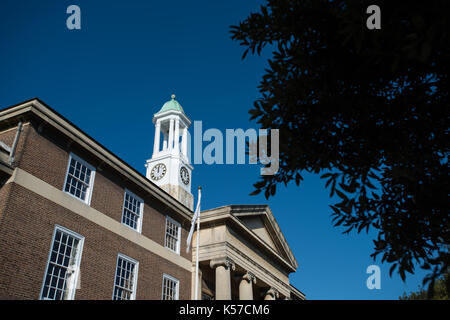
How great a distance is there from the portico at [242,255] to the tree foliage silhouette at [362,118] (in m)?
17.4

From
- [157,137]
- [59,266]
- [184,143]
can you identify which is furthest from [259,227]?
[59,266]

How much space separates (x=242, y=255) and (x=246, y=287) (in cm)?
215

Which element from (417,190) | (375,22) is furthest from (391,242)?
(375,22)

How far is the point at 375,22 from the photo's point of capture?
15.5 feet

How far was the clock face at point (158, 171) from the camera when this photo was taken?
113ft

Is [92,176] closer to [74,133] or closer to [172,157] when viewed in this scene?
[74,133]

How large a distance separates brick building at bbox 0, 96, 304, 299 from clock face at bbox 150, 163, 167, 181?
40.5 feet

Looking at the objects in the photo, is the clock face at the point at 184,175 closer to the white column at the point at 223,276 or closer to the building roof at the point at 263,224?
the building roof at the point at 263,224

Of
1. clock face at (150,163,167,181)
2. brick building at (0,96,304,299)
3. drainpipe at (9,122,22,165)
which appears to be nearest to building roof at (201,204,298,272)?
brick building at (0,96,304,299)

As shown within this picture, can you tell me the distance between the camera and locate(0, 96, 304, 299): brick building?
1335 cm

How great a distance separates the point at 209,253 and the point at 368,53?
20.1m

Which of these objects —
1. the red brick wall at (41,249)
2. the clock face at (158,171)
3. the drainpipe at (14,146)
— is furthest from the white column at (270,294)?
the drainpipe at (14,146)

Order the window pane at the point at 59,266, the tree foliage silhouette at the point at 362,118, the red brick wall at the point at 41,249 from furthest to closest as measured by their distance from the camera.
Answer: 1. the window pane at the point at 59,266
2. the red brick wall at the point at 41,249
3. the tree foliage silhouette at the point at 362,118

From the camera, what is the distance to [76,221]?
15.7 m
